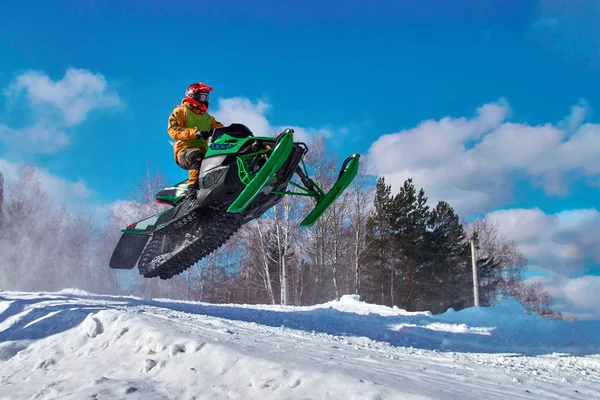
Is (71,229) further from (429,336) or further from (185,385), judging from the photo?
(185,385)

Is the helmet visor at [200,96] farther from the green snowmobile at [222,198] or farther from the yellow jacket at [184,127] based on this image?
the green snowmobile at [222,198]

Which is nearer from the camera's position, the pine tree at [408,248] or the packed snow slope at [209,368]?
the packed snow slope at [209,368]

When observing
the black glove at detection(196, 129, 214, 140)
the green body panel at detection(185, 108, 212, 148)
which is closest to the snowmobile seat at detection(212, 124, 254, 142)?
the black glove at detection(196, 129, 214, 140)

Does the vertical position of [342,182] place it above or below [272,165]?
above

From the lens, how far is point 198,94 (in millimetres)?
5637

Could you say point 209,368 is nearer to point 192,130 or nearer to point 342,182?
point 342,182

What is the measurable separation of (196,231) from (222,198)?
82 cm

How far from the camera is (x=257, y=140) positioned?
16.1 ft

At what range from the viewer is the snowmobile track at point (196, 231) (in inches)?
215

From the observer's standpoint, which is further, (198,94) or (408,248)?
(408,248)

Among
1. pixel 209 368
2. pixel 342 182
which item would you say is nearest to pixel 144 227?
pixel 342 182

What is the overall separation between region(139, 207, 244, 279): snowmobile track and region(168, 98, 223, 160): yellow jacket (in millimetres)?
861

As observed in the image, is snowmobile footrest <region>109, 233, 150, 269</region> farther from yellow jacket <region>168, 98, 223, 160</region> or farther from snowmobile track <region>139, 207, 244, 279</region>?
yellow jacket <region>168, 98, 223, 160</region>

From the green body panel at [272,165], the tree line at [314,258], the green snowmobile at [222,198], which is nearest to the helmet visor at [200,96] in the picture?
the green snowmobile at [222,198]
